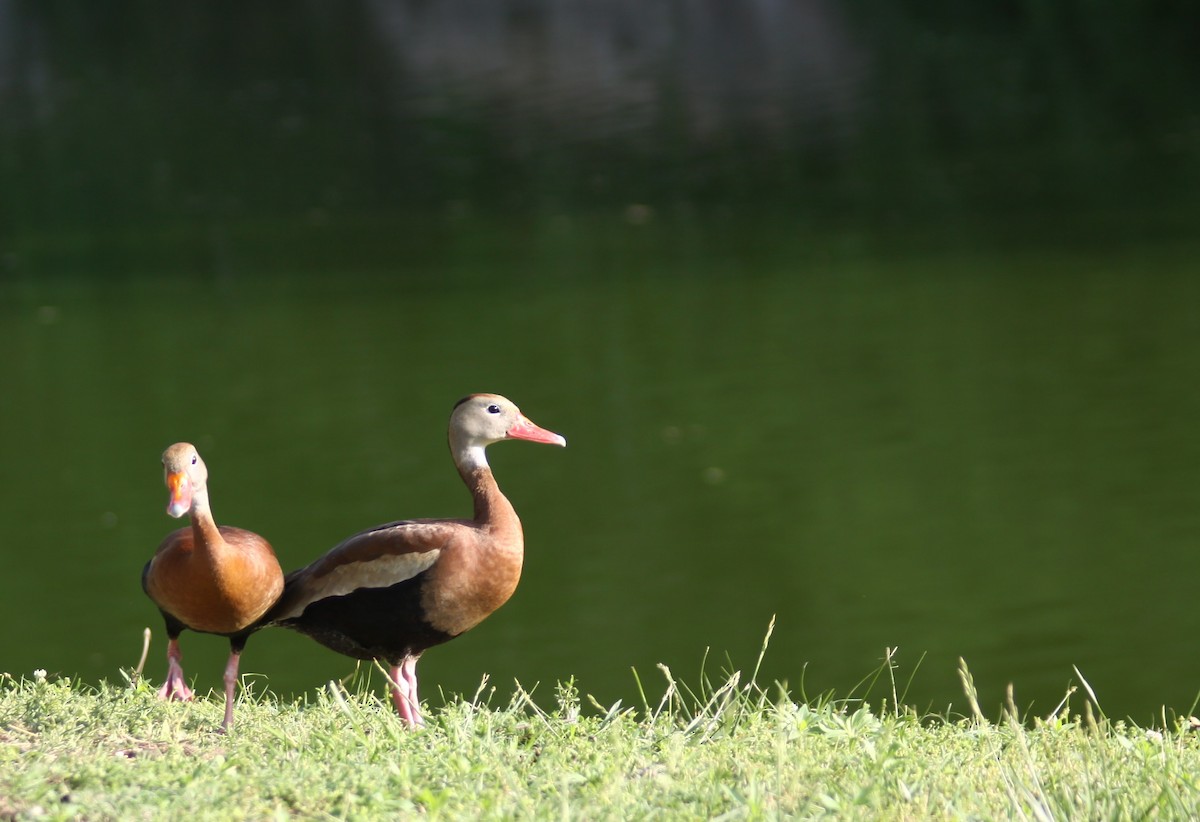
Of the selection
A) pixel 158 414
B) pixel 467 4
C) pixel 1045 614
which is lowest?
pixel 1045 614

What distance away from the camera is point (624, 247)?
1823 centimetres

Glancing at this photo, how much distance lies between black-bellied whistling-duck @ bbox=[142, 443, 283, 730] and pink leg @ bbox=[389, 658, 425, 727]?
0.39m

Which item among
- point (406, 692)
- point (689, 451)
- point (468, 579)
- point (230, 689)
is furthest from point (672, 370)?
point (230, 689)

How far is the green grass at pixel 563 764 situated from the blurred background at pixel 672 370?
205 cm

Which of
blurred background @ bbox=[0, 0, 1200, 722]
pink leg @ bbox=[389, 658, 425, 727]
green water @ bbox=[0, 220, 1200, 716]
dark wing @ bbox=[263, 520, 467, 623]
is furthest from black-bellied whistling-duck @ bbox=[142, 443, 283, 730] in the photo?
green water @ bbox=[0, 220, 1200, 716]

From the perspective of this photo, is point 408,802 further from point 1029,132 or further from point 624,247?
point 1029,132

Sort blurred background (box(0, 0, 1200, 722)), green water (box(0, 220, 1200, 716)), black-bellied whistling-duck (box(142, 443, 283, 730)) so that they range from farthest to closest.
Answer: blurred background (box(0, 0, 1200, 722)) → green water (box(0, 220, 1200, 716)) → black-bellied whistling-duck (box(142, 443, 283, 730))

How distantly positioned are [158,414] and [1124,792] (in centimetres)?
1057

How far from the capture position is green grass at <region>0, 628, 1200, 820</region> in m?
3.77

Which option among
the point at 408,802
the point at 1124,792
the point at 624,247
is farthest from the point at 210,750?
the point at 624,247

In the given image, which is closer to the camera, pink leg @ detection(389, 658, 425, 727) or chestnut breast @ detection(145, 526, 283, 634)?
chestnut breast @ detection(145, 526, 283, 634)

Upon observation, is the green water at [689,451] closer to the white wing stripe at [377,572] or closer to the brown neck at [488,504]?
the brown neck at [488,504]

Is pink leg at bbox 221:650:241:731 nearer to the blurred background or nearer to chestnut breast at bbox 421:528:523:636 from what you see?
chestnut breast at bbox 421:528:523:636

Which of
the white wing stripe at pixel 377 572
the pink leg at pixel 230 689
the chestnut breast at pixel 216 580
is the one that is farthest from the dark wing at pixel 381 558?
the pink leg at pixel 230 689
